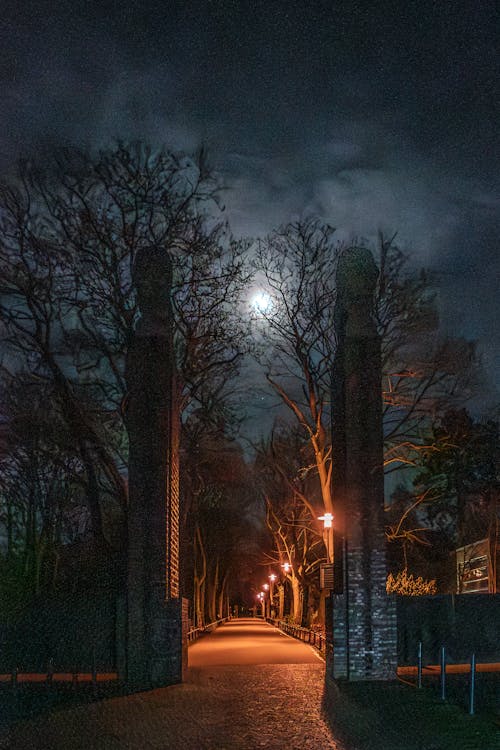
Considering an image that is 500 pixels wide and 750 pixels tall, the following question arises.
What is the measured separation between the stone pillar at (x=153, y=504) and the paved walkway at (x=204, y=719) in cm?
108

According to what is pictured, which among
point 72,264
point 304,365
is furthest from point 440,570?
point 72,264

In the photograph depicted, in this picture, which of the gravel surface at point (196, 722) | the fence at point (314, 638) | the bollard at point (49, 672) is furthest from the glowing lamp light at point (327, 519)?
the bollard at point (49, 672)

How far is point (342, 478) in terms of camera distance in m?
17.9

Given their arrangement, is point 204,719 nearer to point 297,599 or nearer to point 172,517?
point 172,517

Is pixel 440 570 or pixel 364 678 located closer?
pixel 364 678

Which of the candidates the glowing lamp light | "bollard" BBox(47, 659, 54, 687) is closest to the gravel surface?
"bollard" BBox(47, 659, 54, 687)

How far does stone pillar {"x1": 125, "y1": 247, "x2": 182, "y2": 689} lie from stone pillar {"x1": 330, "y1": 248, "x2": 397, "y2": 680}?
3.27 m

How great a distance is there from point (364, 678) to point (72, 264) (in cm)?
1315

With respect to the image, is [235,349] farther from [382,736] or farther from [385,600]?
[382,736]

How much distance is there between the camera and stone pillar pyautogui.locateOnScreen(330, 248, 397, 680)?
667 inches

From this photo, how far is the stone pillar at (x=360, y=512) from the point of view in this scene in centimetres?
1695

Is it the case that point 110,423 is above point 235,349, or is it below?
below

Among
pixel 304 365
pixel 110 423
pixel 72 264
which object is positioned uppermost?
pixel 72 264

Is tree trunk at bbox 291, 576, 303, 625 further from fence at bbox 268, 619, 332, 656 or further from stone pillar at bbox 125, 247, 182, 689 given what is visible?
stone pillar at bbox 125, 247, 182, 689
